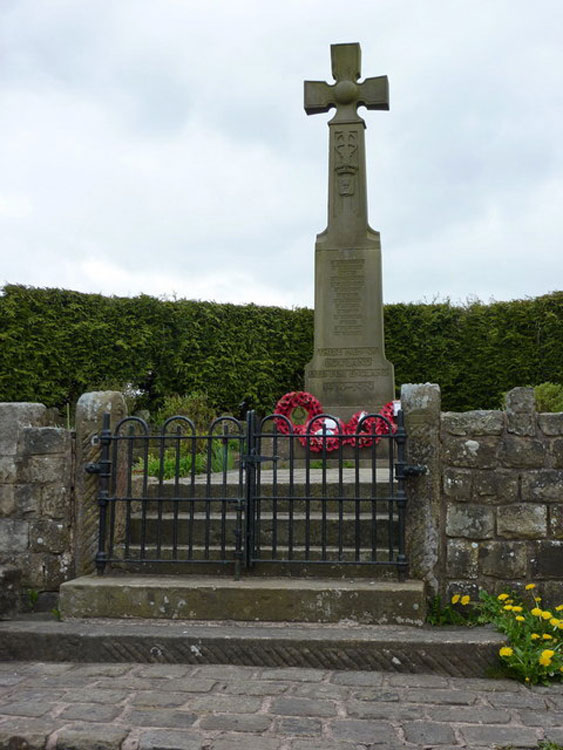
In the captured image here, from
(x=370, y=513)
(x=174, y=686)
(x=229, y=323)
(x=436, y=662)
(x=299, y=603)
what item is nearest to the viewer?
(x=174, y=686)

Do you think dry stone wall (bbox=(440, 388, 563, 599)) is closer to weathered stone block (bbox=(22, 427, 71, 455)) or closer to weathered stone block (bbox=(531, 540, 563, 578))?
weathered stone block (bbox=(531, 540, 563, 578))

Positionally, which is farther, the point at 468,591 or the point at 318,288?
the point at 318,288

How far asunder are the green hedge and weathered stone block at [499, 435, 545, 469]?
7.97 meters

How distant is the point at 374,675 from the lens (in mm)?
3621

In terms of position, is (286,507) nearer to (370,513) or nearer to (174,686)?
(370,513)

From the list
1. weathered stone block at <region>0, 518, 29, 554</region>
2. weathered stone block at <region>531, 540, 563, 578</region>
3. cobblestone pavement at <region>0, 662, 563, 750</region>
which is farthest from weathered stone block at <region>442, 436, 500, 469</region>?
weathered stone block at <region>0, 518, 29, 554</region>

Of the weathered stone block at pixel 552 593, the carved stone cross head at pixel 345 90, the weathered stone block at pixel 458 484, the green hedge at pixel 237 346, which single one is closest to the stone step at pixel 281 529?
the weathered stone block at pixel 458 484

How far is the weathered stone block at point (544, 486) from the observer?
14.0ft

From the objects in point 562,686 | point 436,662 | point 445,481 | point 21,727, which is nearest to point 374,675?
point 436,662

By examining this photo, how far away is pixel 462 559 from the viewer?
171 inches

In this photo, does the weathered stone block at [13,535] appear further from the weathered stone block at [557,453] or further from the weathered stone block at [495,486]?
the weathered stone block at [557,453]

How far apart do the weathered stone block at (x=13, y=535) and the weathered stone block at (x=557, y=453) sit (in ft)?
11.4

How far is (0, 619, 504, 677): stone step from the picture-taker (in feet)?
12.0

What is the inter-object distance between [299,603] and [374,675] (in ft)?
2.13
